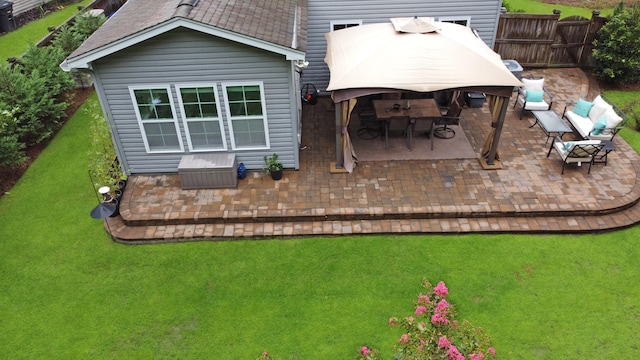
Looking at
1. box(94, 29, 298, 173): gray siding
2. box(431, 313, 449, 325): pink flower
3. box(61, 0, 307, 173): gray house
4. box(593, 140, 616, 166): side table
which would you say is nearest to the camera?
box(431, 313, 449, 325): pink flower

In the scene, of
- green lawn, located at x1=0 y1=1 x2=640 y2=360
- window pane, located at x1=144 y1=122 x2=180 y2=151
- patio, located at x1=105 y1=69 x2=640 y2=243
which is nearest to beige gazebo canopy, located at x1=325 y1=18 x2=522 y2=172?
patio, located at x1=105 y1=69 x2=640 y2=243

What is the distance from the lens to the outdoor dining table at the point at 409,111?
35.2ft

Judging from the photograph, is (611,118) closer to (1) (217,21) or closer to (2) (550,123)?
(2) (550,123)

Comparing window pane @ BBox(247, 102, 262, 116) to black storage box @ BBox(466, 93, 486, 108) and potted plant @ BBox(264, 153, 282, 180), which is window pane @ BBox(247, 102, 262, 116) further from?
black storage box @ BBox(466, 93, 486, 108)

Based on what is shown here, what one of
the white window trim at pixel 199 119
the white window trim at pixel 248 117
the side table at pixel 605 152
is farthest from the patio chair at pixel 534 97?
the white window trim at pixel 199 119

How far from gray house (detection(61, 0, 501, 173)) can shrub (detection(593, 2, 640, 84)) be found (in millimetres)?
9775

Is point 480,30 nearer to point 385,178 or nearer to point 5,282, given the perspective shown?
point 385,178

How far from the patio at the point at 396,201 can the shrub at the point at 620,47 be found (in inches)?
163

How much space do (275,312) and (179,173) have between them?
4116mm

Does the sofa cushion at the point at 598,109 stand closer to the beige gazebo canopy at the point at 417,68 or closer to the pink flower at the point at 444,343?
the beige gazebo canopy at the point at 417,68

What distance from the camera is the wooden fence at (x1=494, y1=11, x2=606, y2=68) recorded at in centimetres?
1382

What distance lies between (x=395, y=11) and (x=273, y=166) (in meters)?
5.88

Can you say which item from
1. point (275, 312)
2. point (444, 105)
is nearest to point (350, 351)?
point (275, 312)

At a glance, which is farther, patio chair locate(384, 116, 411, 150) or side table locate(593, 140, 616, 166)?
patio chair locate(384, 116, 411, 150)
